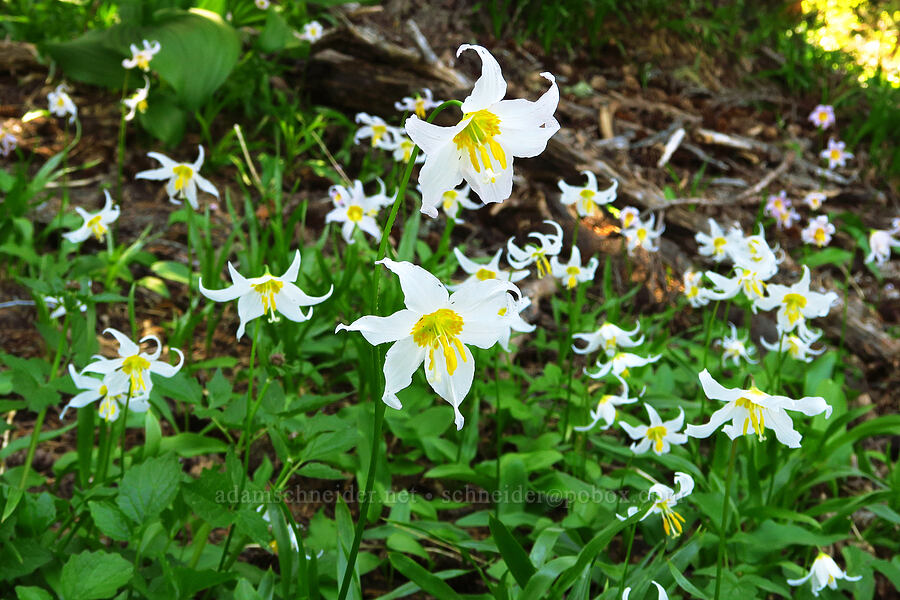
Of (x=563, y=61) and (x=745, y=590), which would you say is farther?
(x=563, y=61)

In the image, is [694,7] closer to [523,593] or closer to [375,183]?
[375,183]

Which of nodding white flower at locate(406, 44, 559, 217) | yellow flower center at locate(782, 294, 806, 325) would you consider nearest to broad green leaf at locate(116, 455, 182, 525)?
nodding white flower at locate(406, 44, 559, 217)

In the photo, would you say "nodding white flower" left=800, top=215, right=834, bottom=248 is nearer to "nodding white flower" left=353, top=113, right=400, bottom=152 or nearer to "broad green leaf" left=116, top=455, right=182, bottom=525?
"nodding white flower" left=353, top=113, right=400, bottom=152

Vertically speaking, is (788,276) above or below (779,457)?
below

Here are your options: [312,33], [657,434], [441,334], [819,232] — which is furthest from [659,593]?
[312,33]

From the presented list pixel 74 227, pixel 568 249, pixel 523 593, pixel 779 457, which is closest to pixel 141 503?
pixel 523 593

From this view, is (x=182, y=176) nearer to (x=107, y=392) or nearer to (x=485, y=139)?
(x=107, y=392)

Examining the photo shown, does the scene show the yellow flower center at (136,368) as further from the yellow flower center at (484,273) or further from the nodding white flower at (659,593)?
the nodding white flower at (659,593)
